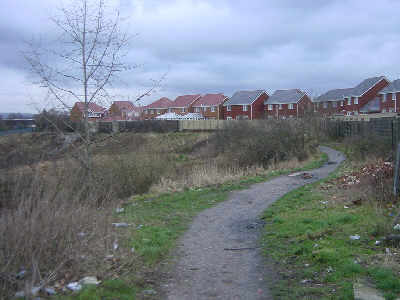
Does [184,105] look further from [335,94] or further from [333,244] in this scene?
[333,244]

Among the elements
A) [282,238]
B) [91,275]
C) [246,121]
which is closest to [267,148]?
[246,121]

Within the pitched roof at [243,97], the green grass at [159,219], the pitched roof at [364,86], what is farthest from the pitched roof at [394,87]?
the green grass at [159,219]

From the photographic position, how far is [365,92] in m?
64.0

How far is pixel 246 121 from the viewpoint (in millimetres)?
30797

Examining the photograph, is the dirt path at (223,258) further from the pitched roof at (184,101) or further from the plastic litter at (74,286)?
the pitched roof at (184,101)

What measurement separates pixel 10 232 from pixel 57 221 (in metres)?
0.70

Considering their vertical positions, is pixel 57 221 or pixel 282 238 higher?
pixel 57 221

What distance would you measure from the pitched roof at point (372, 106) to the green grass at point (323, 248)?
55.0m

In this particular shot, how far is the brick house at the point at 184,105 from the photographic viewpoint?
83206 millimetres

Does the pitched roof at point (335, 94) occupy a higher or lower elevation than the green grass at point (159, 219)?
higher

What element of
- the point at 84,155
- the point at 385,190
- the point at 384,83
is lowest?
the point at 385,190

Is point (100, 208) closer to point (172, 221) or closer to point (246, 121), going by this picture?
point (172, 221)

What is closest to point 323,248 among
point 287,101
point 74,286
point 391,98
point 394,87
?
point 74,286

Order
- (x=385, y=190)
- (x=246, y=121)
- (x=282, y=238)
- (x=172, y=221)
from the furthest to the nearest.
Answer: (x=246, y=121), (x=172, y=221), (x=385, y=190), (x=282, y=238)
